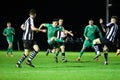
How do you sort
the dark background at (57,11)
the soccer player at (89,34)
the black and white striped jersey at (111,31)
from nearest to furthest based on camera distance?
the black and white striped jersey at (111,31), the soccer player at (89,34), the dark background at (57,11)

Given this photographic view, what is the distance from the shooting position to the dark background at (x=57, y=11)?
58.5 m

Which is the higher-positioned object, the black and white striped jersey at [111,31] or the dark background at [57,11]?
the dark background at [57,11]

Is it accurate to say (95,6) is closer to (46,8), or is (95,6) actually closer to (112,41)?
(46,8)

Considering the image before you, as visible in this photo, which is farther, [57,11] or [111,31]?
[57,11]

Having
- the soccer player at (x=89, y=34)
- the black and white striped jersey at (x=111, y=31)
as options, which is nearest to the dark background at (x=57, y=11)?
the soccer player at (x=89, y=34)

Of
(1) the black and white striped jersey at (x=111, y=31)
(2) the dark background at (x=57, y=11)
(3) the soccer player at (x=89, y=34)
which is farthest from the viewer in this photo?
(2) the dark background at (x=57, y=11)

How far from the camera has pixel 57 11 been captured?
61.4 meters

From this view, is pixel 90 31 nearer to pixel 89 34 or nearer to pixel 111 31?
pixel 89 34

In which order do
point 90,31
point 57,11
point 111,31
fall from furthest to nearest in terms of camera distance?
point 57,11 → point 90,31 → point 111,31

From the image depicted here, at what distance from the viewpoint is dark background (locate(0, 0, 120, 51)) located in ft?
192

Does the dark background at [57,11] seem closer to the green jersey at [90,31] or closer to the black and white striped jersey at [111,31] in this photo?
the green jersey at [90,31]

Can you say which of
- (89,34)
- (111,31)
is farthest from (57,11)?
(111,31)

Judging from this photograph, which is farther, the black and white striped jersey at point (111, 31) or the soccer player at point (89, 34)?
the soccer player at point (89, 34)

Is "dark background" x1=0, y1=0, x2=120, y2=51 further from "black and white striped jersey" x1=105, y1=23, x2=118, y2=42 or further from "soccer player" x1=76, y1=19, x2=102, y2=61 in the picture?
"black and white striped jersey" x1=105, y1=23, x2=118, y2=42
